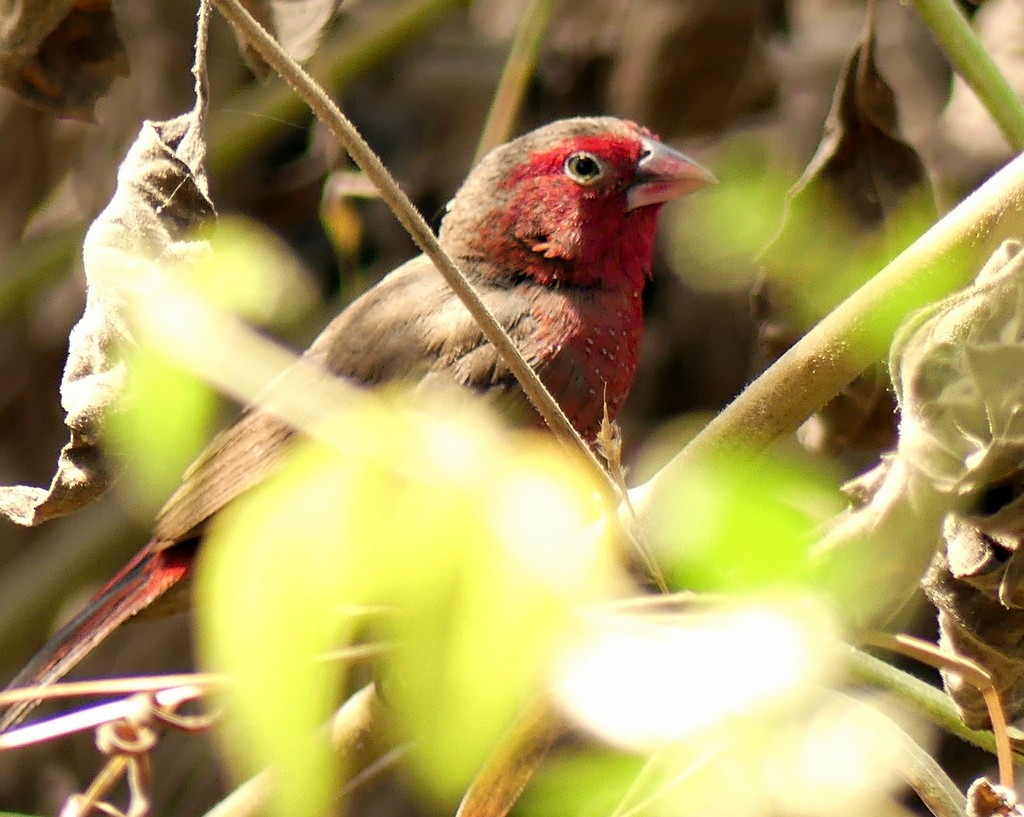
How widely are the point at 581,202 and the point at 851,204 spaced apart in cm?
93

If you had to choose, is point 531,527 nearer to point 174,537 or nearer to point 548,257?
point 174,537

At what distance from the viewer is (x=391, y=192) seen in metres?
1.53

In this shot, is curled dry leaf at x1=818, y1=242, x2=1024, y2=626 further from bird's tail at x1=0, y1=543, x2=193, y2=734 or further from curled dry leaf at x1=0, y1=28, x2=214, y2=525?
bird's tail at x1=0, y1=543, x2=193, y2=734

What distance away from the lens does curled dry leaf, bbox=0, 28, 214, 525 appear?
1.68 meters

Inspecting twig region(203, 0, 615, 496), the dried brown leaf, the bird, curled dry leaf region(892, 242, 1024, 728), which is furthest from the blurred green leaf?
the dried brown leaf

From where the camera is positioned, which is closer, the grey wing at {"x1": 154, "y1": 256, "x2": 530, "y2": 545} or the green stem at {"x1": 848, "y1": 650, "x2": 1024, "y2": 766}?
the green stem at {"x1": 848, "y1": 650, "x2": 1024, "y2": 766}

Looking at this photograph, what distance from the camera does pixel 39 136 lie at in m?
3.65

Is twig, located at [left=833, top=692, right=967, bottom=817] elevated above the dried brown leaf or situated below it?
below

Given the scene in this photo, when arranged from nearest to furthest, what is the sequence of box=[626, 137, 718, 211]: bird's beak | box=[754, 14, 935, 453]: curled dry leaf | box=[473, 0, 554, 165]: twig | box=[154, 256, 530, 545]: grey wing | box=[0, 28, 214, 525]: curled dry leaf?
box=[0, 28, 214, 525]: curled dry leaf < box=[754, 14, 935, 453]: curled dry leaf < box=[154, 256, 530, 545]: grey wing < box=[473, 0, 554, 165]: twig < box=[626, 137, 718, 211]: bird's beak

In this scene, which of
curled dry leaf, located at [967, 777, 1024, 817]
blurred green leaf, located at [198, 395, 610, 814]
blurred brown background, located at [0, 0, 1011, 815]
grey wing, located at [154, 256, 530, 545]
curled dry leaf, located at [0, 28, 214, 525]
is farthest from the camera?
blurred brown background, located at [0, 0, 1011, 815]

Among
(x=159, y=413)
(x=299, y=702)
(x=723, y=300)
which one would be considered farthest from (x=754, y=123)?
(x=299, y=702)

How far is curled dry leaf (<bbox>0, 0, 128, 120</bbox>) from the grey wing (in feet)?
2.51

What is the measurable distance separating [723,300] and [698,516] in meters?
2.76

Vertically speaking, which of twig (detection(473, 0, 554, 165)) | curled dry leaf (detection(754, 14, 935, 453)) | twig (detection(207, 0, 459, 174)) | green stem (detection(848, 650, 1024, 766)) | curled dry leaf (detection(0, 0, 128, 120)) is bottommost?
green stem (detection(848, 650, 1024, 766))
